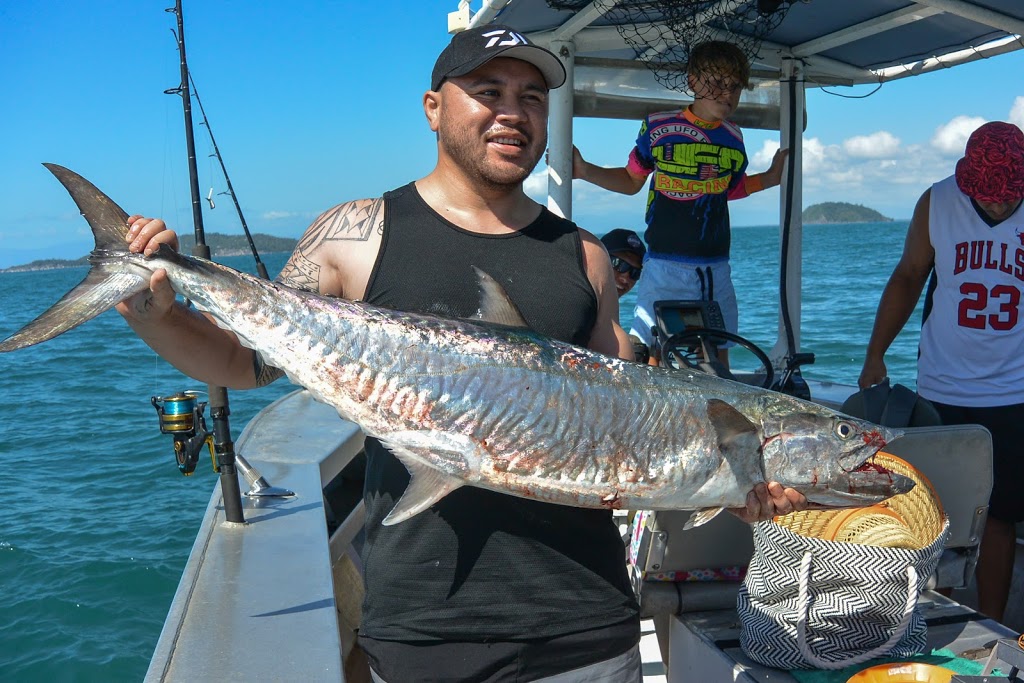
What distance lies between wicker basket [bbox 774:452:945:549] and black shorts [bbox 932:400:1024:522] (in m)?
0.93

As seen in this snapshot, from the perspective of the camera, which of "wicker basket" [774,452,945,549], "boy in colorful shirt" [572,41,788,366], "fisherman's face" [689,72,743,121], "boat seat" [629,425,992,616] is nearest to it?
"wicker basket" [774,452,945,549]

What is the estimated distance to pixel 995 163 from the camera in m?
3.42

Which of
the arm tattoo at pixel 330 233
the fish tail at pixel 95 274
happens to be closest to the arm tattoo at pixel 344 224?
the arm tattoo at pixel 330 233

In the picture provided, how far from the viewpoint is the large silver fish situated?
1.78 m

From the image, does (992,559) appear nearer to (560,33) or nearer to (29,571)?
(560,33)

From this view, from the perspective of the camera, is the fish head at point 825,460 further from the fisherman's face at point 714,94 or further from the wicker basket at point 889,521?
the fisherman's face at point 714,94

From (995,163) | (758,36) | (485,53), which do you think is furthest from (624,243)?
(485,53)

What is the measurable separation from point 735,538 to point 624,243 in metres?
2.24

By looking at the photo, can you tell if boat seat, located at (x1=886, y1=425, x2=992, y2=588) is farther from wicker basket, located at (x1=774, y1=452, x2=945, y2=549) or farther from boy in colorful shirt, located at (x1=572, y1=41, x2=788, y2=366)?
boy in colorful shirt, located at (x1=572, y1=41, x2=788, y2=366)

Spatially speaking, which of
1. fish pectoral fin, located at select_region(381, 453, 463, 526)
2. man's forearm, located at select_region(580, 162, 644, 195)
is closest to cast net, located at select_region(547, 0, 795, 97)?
man's forearm, located at select_region(580, 162, 644, 195)

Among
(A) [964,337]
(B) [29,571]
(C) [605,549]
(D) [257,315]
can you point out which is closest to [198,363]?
(D) [257,315]

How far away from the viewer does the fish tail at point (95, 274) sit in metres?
1.70

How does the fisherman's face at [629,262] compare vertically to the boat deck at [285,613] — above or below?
above

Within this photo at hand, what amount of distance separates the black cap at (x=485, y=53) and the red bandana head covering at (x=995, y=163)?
2321 mm
